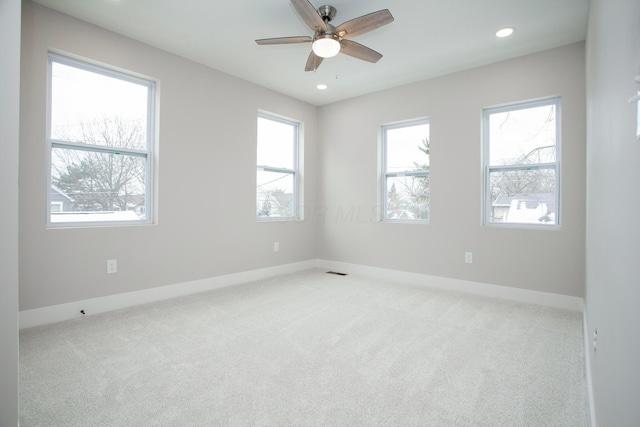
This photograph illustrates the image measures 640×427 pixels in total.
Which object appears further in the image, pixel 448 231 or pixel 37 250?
pixel 448 231

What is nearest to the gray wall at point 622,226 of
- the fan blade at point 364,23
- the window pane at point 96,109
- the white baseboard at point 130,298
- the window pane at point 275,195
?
the fan blade at point 364,23

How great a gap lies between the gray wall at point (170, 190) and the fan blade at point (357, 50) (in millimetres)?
1852

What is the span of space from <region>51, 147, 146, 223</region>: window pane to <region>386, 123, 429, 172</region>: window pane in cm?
318

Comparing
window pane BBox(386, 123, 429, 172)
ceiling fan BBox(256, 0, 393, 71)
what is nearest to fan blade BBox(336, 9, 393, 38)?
ceiling fan BBox(256, 0, 393, 71)

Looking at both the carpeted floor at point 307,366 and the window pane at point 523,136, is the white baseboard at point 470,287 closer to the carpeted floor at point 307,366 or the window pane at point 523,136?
the carpeted floor at point 307,366

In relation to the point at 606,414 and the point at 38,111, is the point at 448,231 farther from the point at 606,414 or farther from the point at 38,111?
the point at 38,111

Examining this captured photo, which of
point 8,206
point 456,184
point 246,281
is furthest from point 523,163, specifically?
point 8,206

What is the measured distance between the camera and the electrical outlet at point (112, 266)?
308 cm

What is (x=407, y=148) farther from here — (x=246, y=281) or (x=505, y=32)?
Answer: (x=246, y=281)

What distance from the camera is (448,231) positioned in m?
3.98

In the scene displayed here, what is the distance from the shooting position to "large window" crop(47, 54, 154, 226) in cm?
286

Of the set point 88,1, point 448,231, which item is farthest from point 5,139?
point 448,231

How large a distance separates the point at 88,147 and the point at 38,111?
1.44 feet

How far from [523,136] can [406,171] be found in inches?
55.9
